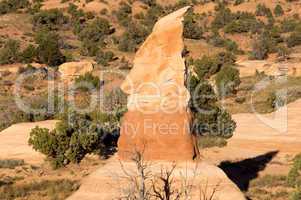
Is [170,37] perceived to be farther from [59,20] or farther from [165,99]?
[59,20]

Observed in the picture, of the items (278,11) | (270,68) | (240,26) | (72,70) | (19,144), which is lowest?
(19,144)

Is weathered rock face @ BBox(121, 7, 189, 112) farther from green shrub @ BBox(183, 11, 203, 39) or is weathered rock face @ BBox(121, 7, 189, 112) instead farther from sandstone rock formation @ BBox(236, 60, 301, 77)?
green shrub @ BBox(183, 11, 203, 39)

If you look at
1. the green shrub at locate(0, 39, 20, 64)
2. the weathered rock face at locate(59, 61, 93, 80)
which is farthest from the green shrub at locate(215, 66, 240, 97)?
the green shrub at locate(0, 39, 20, 64)

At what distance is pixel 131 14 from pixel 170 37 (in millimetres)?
65955

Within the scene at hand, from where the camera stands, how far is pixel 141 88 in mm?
15984

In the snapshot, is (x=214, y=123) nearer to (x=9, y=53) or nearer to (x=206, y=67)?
(x=206, y=67)

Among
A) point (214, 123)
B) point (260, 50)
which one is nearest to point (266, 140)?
point (214, 123)

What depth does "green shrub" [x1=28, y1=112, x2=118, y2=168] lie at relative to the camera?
25.1 meters

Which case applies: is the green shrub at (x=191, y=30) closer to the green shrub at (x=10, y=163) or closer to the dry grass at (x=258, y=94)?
the dry grass at (x=258, y=94)

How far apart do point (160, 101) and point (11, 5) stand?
66.2m

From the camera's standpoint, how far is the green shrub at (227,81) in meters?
46.5

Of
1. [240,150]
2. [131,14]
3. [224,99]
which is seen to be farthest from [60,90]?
[131,14]

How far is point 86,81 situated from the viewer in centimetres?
4669

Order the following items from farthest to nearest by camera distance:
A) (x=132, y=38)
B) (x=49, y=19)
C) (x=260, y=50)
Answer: (x=49, y=19)
(x=132, y=38)
(x=260, y=50)
